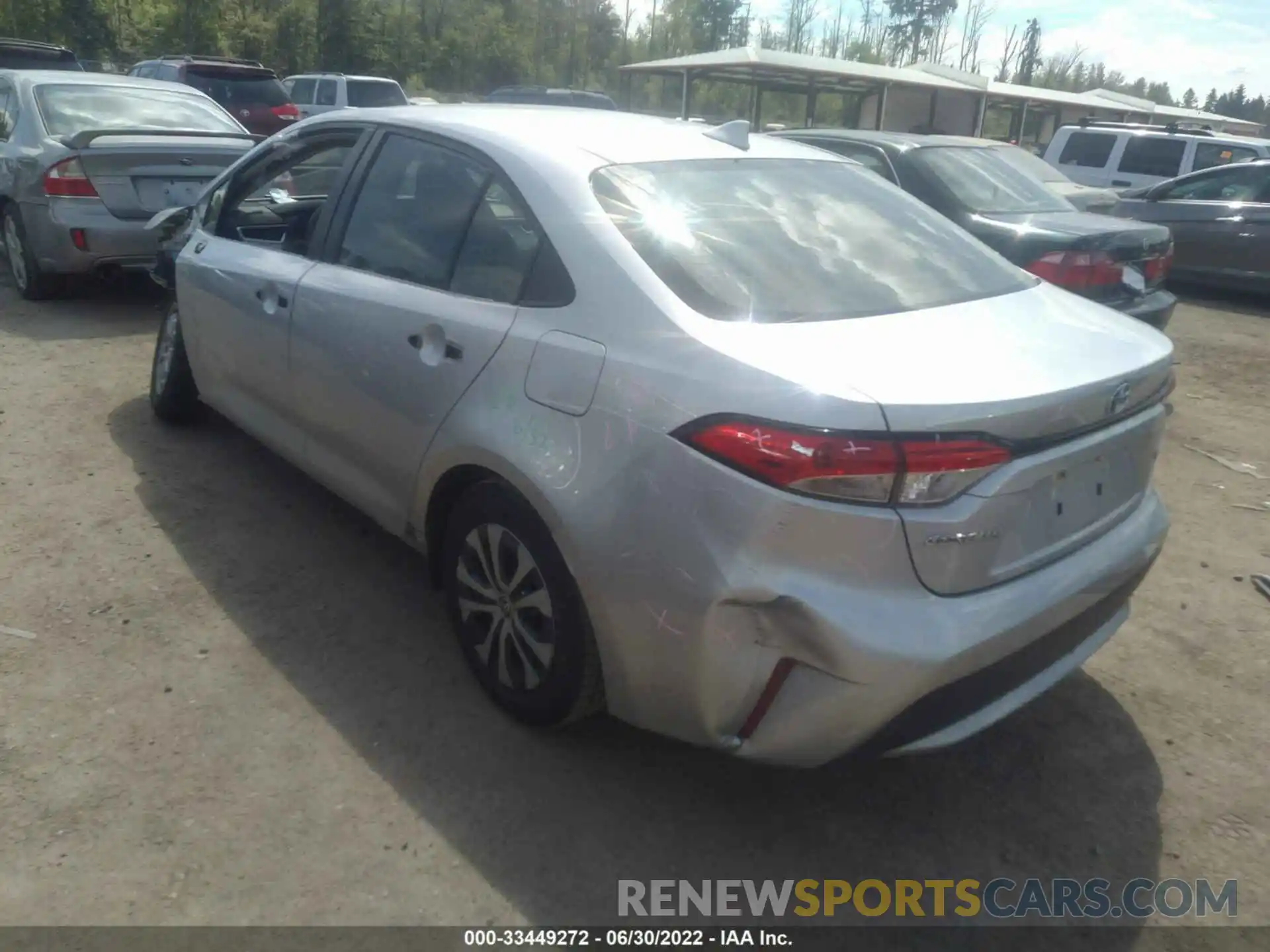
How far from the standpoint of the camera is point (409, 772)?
2.82 meters

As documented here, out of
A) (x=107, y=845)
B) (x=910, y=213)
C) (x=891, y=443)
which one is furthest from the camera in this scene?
(x=910, y=213)

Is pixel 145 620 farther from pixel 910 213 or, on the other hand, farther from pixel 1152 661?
pixel 1152 661

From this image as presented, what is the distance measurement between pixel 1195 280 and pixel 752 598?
34.6 feet

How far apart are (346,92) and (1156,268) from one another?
17042 millimetres

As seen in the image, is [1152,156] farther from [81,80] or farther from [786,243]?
[786,243]

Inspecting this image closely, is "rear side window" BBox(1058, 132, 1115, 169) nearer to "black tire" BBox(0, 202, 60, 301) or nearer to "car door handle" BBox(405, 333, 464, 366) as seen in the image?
"black tire" BBox(0, 202, 60, 301)

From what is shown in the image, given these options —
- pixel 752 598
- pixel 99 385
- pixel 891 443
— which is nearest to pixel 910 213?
pixel 891 443

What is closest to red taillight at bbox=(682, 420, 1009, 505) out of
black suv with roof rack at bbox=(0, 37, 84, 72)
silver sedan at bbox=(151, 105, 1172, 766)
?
silver sedan at bbox=(151, 105, 1172, 766)

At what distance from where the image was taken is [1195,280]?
10836 mm

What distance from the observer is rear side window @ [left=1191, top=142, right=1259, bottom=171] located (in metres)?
14.3

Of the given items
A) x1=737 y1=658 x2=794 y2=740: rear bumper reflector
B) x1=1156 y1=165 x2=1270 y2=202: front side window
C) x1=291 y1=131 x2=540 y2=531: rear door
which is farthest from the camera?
x1=1156 y1=165 x2=1270 y2=202: front side window

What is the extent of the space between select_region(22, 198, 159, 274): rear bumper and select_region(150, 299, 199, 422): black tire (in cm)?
206

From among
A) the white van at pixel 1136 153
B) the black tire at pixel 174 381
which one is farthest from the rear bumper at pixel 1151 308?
the white van at pixel 1136 153

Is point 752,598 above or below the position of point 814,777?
above
